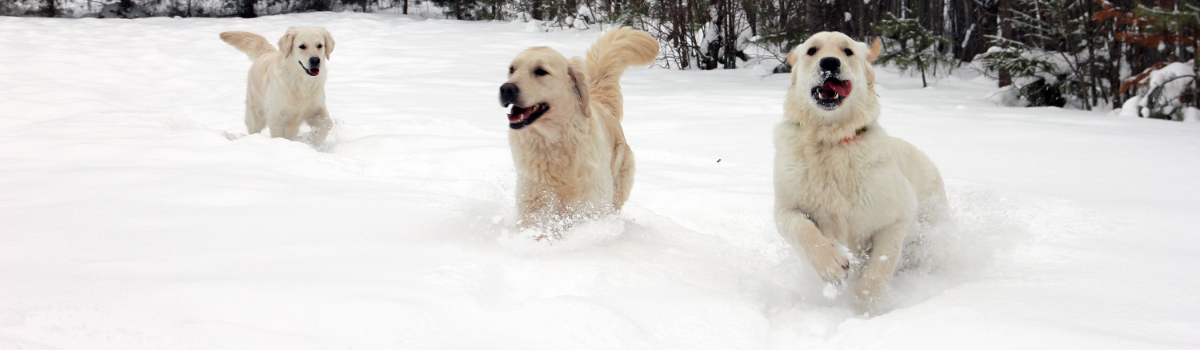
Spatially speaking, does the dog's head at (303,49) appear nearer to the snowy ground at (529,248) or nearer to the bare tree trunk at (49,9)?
the snowy ground at (529,248)

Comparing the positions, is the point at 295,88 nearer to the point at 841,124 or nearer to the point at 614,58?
the point at 614,58

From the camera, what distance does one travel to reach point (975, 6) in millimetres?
12242

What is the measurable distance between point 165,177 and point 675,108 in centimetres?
544

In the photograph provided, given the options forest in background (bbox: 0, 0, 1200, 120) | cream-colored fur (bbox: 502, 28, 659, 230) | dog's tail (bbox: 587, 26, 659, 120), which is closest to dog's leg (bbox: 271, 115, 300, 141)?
dog's tail (bbox: 587, 26, 659, 120)

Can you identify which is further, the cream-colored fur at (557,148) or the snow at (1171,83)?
the snow at (1171,83)

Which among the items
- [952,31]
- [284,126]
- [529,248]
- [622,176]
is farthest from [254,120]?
[952,31]

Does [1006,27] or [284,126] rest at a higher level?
A: [1006,27]

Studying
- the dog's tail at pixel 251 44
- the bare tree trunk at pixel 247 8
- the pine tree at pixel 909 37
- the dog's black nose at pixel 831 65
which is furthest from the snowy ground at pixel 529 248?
the bare tree trunk at pixel 247 8

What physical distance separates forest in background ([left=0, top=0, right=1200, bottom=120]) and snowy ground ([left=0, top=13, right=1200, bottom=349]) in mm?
979

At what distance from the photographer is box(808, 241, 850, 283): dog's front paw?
2.50 metres

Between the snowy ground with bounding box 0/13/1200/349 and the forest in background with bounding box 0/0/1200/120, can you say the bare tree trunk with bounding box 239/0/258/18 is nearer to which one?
the forest in background with bounding box 0/0/1200/120

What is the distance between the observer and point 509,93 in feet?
9.85

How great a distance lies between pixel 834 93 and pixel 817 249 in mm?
656

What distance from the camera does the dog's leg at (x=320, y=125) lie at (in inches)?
233
